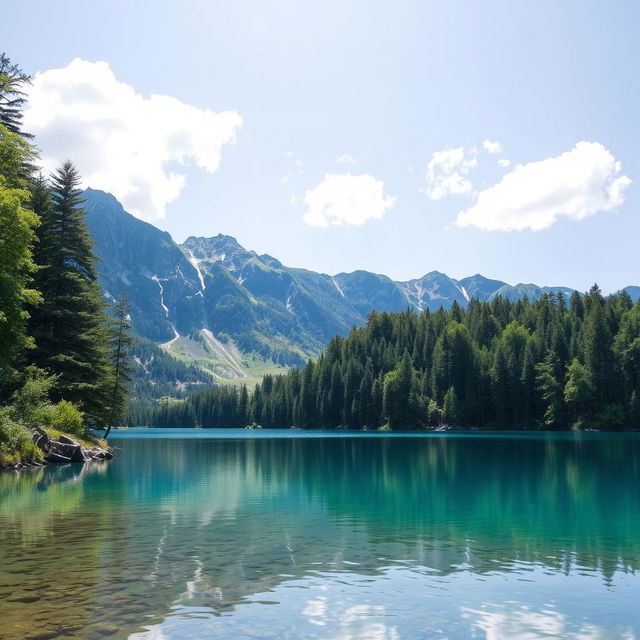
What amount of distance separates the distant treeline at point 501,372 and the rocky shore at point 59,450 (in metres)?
116

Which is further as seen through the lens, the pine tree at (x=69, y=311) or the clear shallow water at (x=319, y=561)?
the pine tree at (x=69, y=311)

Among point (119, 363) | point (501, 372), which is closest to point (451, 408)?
point (501, 372)

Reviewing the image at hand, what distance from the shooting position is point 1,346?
36.3 meters

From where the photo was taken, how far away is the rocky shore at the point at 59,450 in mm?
48031

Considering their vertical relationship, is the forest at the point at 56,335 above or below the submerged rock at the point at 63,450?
above

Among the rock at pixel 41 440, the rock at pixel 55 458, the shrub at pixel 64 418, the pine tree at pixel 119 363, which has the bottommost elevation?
the rock at pixel 55 458

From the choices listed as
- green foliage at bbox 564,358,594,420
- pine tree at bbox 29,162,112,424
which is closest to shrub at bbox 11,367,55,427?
pine tree at bbox 29,162,112,424

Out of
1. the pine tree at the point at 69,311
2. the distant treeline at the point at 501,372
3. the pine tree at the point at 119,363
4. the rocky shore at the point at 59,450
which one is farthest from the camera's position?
the distant treeline at the point at 501,372

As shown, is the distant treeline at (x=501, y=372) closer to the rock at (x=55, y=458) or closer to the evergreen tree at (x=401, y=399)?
the evergreen tree at (x=401, y=399)

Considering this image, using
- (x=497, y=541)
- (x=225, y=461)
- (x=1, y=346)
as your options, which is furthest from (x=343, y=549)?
(x=225, y=461)

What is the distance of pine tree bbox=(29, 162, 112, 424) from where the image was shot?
54.5 m

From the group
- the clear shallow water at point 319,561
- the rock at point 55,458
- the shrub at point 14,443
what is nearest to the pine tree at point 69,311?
the rock at point 55,458

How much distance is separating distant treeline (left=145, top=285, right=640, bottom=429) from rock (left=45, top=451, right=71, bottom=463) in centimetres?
11791

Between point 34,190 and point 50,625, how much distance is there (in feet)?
169
